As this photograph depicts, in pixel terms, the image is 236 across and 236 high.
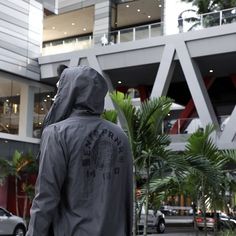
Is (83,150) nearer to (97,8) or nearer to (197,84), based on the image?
(197,84)

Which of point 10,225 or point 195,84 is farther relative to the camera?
point 195,84

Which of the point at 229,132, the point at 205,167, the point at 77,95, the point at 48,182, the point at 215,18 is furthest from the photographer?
the point at 215,18

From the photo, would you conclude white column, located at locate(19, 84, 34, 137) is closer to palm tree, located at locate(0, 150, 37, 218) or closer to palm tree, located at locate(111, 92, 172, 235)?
palm tree, located at locate(0, 150, 37, 218)

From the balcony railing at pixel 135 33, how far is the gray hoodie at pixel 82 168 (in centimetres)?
2539

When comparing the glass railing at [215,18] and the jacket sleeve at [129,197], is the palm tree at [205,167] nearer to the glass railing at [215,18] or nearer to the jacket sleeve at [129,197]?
the jacket sleeve at [129,197]

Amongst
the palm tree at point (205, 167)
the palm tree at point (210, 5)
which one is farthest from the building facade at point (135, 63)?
the palm tree at point (205, 167)

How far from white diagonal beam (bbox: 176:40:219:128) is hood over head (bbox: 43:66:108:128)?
25.8 m

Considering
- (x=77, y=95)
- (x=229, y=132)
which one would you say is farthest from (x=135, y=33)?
(x=77, y=95)

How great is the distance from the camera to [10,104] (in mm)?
33062

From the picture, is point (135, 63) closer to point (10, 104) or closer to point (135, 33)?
point (135, 33)

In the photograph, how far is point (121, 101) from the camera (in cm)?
905

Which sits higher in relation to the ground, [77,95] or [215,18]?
[215,18]

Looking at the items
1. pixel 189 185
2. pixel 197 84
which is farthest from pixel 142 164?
pixel 197 84

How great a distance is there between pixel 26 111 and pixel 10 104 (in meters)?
1.09
